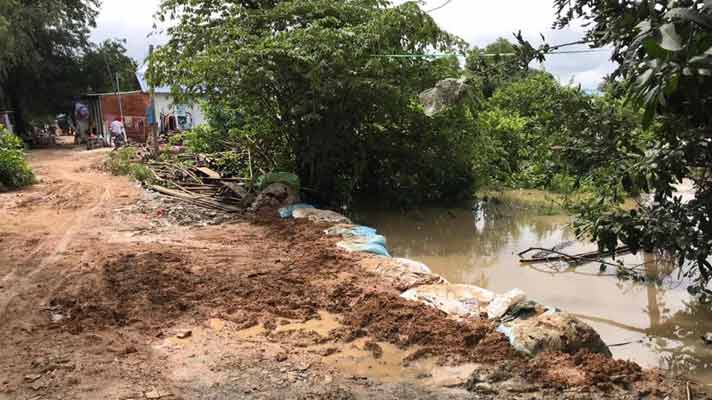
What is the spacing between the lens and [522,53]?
357 centimetres

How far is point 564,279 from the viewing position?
7062mm

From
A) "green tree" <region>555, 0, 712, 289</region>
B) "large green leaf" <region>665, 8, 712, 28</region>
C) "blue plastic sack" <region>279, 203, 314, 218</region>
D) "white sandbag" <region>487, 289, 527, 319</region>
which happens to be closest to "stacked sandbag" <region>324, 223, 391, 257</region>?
"blue plastic sack" <region>279, 203, 314, 218</region>

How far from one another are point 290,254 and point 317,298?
5.94ft

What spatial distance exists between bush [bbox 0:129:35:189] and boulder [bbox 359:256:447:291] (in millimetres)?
9848

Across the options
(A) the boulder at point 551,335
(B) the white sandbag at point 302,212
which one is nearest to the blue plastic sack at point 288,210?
(B) the white sandbag at point 302,212

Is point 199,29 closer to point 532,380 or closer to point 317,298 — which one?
point 317,298

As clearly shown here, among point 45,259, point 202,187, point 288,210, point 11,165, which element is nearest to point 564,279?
point 288,210

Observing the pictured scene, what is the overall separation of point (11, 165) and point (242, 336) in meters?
10.5

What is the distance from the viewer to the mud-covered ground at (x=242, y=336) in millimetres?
3770

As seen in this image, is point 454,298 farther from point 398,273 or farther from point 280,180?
point 280,180

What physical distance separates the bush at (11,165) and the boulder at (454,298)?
10897 millimetres

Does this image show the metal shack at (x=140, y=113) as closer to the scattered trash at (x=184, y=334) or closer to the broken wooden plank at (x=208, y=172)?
the broken wooden plank at (x=208, y=172)

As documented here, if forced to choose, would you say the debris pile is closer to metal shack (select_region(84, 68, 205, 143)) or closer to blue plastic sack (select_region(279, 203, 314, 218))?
blue plastic sack (select_region(279, 203, 314, 218))

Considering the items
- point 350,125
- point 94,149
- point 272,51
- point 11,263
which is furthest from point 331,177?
point 94,149
